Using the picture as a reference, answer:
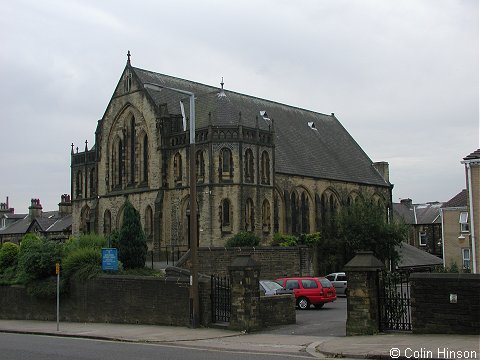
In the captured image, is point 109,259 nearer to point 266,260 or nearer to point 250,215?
point 266,260

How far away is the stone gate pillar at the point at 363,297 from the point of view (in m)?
18.5

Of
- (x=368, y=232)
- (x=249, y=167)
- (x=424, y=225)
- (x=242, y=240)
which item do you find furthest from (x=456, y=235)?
(x=424, y=225)

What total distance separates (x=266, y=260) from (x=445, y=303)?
22.4 metres

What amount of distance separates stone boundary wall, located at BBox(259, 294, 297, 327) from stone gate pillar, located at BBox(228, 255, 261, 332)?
2.53 feet

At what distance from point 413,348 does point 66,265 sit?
18.8 m

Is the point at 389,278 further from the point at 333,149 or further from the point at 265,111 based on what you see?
the point at 333,149

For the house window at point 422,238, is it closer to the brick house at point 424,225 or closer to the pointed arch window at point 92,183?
the brick house at point 424,225

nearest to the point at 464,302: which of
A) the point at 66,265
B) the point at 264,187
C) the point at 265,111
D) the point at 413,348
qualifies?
the point at 413,348

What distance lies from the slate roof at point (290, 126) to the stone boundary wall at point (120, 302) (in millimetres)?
18463

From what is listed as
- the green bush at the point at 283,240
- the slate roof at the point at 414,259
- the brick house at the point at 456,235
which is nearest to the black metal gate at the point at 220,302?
the green bush at the point at 283,240

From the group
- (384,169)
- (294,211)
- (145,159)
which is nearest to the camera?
(145,159)

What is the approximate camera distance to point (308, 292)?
30812 millimetres

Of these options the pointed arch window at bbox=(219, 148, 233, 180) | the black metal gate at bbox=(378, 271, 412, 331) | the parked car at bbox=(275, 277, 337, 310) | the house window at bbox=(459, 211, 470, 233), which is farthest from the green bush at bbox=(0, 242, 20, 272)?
the house window at bbox=(459, 211, 470, 233)

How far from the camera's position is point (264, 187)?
46156 mm
